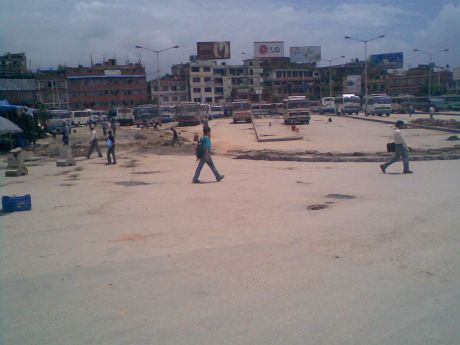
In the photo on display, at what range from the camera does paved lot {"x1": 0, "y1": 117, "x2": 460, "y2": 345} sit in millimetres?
4820

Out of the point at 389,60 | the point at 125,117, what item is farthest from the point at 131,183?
the point at 389,60

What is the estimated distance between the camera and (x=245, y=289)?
5867 millimetres

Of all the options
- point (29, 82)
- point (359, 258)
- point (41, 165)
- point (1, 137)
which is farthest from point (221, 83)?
point (359, 258)

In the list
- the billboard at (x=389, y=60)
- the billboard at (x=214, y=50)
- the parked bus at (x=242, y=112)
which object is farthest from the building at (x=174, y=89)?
the parked bus at (x=242, y=112)

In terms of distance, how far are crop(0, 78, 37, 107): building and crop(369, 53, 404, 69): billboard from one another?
282ft

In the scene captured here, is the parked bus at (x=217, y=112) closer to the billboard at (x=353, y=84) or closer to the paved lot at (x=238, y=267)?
the billboard at (x=353, y=84)

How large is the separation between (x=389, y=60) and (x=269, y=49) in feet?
109

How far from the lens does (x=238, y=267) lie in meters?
6.72

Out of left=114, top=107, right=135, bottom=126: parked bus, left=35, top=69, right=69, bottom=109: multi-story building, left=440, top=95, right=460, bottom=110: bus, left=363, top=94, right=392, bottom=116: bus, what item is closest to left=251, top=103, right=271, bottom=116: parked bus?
left=114, top=107, right=135, bottom=126: parked bus

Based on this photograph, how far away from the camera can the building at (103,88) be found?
104 metres

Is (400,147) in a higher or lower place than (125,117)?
lower

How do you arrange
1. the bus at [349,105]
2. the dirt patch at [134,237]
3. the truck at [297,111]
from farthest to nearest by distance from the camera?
the bus at [349,105] < the truck at [297,111] < the dirt patch at [134,237]

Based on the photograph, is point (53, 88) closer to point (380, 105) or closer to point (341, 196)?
point (380, 105)

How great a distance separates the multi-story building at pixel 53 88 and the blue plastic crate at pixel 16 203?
9201cm
